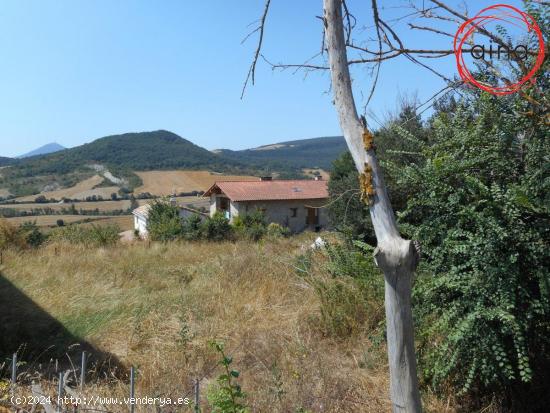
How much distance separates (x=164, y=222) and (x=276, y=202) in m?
17.8

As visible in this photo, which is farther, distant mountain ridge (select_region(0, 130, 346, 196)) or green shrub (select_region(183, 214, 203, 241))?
distant mountain ridge (select_region(0, 130, 346, 196))

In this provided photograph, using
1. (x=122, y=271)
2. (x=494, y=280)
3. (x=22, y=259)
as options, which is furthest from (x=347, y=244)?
(x=22, y=259)

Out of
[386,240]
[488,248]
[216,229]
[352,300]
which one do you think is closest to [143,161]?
[216,229]

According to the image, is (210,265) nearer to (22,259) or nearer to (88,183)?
(22,259)

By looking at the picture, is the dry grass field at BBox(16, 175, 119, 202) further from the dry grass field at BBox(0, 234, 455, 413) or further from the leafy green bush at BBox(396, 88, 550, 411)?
the leafy green bush at BBox(396, 88, 550, 411)

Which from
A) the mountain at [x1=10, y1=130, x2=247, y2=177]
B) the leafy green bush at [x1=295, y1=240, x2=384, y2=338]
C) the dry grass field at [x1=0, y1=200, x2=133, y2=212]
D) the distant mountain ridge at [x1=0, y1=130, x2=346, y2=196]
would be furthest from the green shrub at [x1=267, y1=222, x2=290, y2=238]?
the mountain at [x1=10, y1=130, x2=247, y2=177]

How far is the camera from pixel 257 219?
96.9 ft

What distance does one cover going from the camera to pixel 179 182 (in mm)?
78250

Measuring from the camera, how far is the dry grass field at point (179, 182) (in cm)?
7438

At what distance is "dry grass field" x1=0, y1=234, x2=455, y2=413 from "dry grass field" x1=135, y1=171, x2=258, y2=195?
213 ft

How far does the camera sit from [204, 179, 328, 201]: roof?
3791 centimetres

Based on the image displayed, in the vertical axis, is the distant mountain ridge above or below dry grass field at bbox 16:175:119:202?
above

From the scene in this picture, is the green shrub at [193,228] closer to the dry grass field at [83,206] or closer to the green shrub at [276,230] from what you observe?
the green shrub at [276,230]

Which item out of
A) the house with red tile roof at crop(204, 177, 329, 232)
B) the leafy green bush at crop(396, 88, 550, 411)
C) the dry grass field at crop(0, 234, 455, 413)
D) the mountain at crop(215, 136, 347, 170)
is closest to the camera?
the leafy green bush at crop(396, 88, 550, 411)
